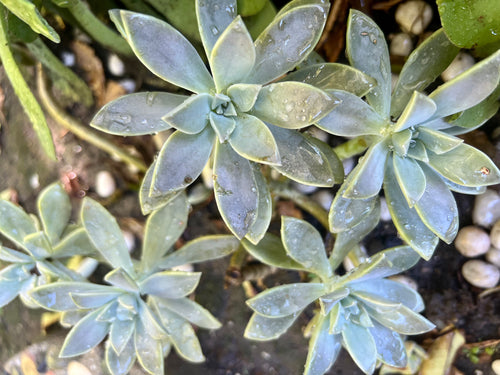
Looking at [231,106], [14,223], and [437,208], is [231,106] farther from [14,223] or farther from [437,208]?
[14,223]

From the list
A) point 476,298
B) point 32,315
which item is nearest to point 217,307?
point 32,315

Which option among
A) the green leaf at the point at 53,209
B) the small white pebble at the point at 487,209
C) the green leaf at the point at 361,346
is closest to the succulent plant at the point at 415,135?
the green leaf at the point at 361,346

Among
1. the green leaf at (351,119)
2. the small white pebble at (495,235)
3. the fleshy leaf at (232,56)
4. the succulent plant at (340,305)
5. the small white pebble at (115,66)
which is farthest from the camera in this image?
the small white pebble at (115,66)

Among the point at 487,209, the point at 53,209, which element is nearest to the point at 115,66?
the point at 53,209

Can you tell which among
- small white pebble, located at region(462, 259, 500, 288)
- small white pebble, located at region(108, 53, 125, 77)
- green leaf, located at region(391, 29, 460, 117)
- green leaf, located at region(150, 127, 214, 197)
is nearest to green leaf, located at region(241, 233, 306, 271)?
green leaf, located at region(150, 127, 214, 197)

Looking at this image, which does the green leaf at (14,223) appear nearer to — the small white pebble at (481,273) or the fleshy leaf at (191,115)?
the fleshy leaf at (191,115)

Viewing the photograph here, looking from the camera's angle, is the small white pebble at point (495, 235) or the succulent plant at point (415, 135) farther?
the small white pebble at point (495, 235)
